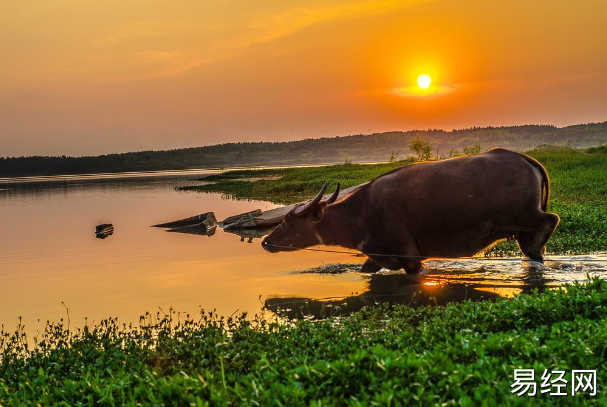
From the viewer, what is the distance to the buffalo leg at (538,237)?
9.48 meters

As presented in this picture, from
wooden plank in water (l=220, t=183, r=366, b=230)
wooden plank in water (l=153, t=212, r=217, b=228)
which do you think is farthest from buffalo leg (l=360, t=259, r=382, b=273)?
wooden plank in water (l=153, t=212, r=217, b=228)

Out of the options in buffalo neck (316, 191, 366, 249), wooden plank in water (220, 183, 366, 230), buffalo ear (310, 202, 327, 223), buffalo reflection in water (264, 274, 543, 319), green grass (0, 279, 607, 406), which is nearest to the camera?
green grass (0, 279, 607, 406)

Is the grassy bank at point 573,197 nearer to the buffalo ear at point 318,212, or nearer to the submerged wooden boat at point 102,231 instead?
the buffalo ear at point 318,212

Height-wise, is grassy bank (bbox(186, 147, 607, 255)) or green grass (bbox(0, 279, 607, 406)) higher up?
grassy bank (bbox(186, 147, 607, 255))

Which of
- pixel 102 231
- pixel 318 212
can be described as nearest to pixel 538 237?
pixel 318 212

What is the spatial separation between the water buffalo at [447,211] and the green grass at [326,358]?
2001 millimetres

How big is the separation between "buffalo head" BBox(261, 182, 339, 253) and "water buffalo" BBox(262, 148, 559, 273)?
0.22 metres

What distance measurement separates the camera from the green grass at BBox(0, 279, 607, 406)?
4676 mm

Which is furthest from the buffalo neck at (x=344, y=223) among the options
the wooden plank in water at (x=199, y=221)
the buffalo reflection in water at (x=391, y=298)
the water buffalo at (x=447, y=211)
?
the wooden plank in water at (x=199, y=221)

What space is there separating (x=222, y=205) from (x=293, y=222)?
1992cm

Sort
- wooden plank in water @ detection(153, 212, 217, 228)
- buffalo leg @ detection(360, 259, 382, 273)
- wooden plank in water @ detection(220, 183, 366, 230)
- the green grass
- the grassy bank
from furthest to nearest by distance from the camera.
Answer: wooden plank in water @ detection(153, 212, 217, 228) → wooden plank in water @ detection(220, 183, 366, 230) → the grassy bank → buffalo leg @ detection(360, 259, 382, 273) → the green grass

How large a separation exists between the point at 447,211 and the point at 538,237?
4.68ft

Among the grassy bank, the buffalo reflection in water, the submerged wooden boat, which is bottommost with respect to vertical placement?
the submerged wooden boat

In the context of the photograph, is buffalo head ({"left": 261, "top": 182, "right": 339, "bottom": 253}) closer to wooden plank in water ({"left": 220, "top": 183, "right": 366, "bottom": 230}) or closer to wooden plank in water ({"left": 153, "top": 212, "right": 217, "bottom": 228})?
wooden plank in water ({"left": 220, "top": 183, "right": 366, "bottom": 230})
